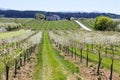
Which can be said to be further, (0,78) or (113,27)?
(113,27)

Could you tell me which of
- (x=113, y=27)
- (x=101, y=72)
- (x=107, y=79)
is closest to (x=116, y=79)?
(x=107, y=79)

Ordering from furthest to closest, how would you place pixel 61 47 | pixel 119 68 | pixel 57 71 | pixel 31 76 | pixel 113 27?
pixel 113 27 < pixel 61 47 < pixel 119 68 < pixel 57 71 < pixel 31 76

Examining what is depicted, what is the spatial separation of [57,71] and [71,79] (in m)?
5.05

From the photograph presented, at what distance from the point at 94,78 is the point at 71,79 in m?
2.63

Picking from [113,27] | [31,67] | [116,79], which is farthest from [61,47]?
[113,27]

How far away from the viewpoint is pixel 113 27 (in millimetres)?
156125

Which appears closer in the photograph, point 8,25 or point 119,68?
point 119,68

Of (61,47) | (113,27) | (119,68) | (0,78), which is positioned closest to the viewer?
(0,78)

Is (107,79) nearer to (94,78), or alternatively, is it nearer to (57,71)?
(94,78)

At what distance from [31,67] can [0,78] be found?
966 cm

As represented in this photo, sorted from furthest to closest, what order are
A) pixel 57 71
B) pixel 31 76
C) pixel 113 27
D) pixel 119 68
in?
pixel 113 27, pixel 119 68, pixel 57 71, pixel 31 76

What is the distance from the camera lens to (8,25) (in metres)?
165

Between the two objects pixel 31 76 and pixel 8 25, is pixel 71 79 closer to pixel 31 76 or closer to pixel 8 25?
Answer: pixel 31 76

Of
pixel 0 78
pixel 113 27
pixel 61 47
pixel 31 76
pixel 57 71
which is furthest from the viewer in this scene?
pixel 113 27
